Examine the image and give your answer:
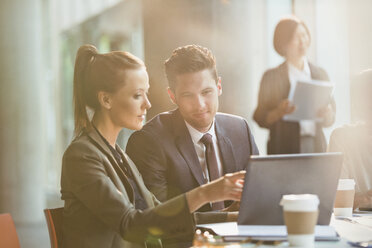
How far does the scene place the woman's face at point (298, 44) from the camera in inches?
156

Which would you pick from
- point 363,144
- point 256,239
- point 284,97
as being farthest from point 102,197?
point 284,97

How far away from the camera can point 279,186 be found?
1.47 meters

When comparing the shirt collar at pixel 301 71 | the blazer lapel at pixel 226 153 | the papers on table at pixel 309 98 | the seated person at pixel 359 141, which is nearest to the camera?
the blazer lapel at pixel 226 153

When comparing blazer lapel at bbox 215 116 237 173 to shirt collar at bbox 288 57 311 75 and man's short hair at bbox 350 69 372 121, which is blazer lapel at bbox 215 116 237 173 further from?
shirt collar at bbox 288 57 311 75

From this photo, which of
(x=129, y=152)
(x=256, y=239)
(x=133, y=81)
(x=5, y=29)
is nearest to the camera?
(x=256, y=239)

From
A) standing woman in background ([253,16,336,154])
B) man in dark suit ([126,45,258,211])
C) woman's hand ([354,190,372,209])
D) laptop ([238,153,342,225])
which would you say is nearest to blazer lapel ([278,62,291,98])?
standing woman in background ([253,16,336,154])

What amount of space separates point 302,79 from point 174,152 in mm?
1682

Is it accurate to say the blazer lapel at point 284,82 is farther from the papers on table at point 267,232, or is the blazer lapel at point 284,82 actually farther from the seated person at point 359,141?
the papers on table at point 267,232

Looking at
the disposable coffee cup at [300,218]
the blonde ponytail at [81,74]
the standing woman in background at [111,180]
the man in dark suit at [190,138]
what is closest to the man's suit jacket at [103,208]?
the standing woman in background at [111,180]

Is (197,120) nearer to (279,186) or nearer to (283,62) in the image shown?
(279,186)

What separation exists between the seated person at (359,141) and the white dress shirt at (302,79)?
95 centimetres

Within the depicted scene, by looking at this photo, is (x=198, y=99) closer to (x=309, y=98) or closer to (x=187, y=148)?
(x=187, y=148)

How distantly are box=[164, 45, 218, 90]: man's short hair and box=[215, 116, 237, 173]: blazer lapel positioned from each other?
0.29 m

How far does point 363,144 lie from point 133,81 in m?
1.34
